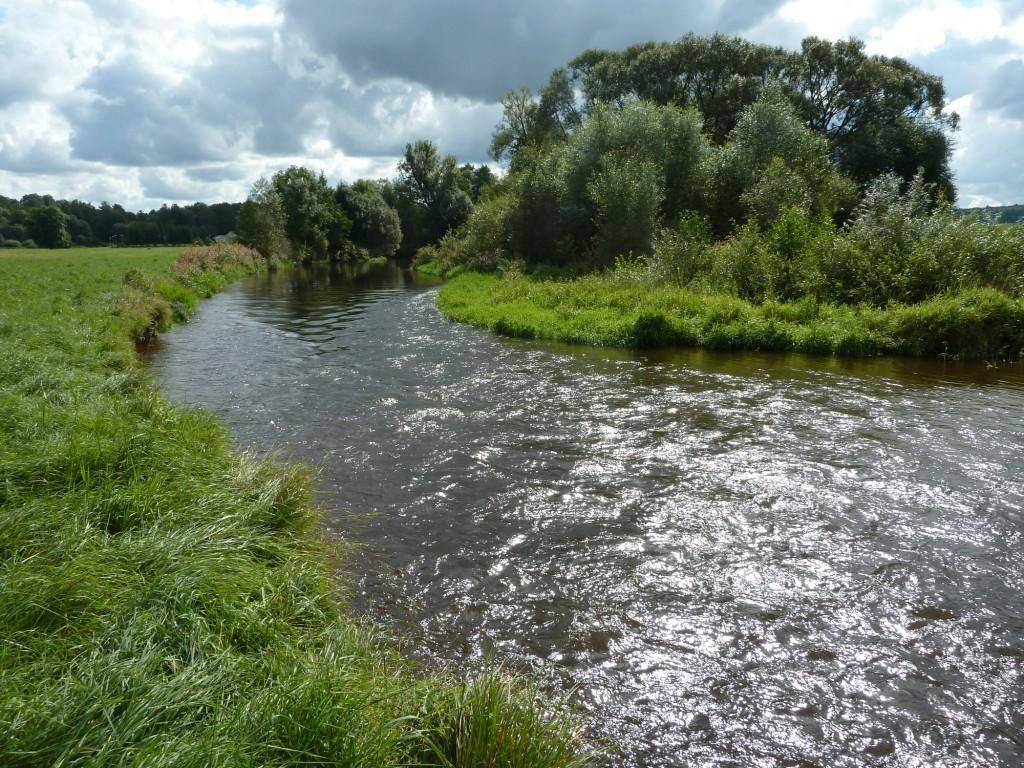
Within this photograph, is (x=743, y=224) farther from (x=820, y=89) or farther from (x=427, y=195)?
(x=427, y=195)

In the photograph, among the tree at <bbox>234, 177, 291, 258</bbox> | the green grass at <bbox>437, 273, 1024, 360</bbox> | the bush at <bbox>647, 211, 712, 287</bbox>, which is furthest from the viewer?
the tree at <bbox>234, 177, 291, 258</bbox>

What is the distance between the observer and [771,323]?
1788cm

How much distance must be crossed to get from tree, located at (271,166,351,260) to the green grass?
5746cm

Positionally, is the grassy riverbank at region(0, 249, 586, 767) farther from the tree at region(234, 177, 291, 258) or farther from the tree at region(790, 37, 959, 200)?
the tree at region(234, 177, 291, 258)

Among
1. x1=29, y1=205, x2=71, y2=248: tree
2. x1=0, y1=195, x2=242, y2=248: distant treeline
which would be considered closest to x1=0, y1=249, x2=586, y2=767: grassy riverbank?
x1=0, y1=195, x2=242, y2=248: distant treeline

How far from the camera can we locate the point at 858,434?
10.4 meters

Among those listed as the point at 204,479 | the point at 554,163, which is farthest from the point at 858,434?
the point at 554,163

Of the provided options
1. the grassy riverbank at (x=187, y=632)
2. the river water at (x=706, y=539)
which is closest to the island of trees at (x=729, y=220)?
the river water at (x=706, y=539)

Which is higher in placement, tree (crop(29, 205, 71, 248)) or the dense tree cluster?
the dense tree cluster

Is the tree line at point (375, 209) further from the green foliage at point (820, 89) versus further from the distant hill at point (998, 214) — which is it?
the distant hill at point (998, 214)

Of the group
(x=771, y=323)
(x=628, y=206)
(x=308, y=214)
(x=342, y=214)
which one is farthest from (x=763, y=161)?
(x=342, y=214)

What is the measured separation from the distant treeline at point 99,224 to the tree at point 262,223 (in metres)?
20.4

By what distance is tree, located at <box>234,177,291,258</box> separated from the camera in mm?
65000

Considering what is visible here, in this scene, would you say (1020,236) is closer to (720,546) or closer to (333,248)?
(720,546)
